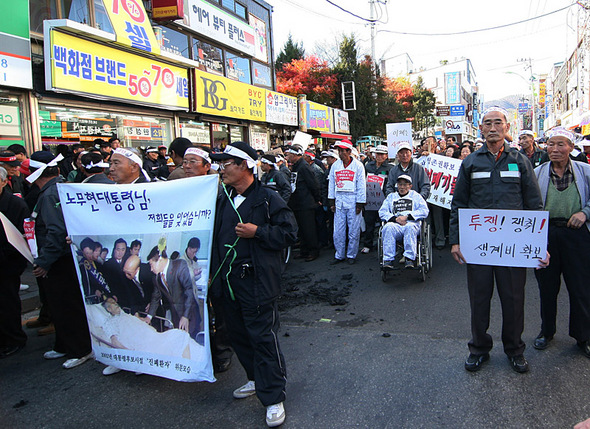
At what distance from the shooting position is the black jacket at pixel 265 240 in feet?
9.49

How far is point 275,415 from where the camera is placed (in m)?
2.87

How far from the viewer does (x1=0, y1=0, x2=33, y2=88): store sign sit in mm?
7176

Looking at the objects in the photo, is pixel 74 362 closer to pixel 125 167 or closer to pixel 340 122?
pixel 125 167

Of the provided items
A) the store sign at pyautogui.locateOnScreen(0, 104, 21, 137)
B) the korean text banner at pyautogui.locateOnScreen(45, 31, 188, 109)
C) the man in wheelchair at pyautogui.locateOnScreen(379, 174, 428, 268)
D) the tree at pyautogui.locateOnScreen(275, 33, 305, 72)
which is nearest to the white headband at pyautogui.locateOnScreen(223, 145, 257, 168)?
the man in wheelchair at pyautogui.locateOnScreen(379, 174, 428, 268)

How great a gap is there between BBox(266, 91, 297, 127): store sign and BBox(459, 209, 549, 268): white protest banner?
13.3 m

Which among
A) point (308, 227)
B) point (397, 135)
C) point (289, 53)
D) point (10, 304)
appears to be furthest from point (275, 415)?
point (289, 53)

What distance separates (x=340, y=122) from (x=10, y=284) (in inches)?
842

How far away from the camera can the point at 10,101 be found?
25.1 feet

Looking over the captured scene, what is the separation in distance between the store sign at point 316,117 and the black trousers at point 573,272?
1585 centimetres

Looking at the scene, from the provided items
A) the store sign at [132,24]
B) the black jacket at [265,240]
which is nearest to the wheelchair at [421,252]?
the black jacket at [265,240]

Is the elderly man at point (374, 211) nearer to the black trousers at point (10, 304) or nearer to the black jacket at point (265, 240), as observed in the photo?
the black jacket at point (265, 240)

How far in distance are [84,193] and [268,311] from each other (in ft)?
6.34

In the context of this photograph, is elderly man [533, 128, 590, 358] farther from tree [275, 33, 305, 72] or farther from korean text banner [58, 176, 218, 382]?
tree [275, 33, 305, 72]

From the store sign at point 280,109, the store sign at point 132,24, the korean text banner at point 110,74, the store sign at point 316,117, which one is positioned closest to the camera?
the korean text banner at point 110,74
